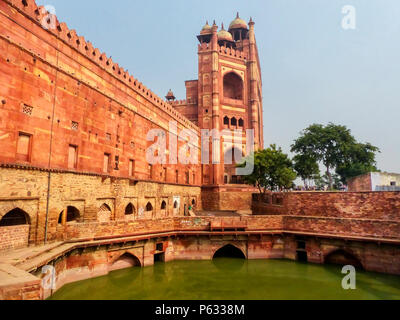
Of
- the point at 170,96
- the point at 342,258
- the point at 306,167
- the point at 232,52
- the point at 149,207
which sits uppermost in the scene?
the point at 232,52

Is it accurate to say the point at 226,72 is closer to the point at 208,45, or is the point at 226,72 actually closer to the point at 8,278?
the point at 208,45

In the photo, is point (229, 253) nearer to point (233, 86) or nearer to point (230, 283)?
point (230, 283)

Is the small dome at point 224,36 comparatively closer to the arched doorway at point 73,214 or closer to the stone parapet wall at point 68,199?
the stone parapet wall at point 68,199

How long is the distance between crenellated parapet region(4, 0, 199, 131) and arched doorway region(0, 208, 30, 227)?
8083 millimetres

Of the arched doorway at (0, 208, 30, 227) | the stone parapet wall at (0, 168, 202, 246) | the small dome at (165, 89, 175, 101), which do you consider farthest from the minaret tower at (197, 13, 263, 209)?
the arched doorway at (0, 208, 30, 227)

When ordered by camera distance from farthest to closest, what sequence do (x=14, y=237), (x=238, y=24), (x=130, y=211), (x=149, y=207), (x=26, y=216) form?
(x=238, y=24), (x=149, y=207), (x=130, y=211), (x=26, y=216), (x=14, y=237)

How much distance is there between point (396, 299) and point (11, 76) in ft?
59.5

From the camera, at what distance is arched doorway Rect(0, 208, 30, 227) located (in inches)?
391

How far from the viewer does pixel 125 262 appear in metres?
14.1

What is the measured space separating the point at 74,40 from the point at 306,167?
28.7 meters

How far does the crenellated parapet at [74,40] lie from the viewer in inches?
439

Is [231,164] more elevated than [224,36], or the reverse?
[224,36]

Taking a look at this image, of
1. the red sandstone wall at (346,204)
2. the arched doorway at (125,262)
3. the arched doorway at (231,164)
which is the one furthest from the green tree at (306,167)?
the arched doorway at (125,262)

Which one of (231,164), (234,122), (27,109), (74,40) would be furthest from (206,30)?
(27,109)
